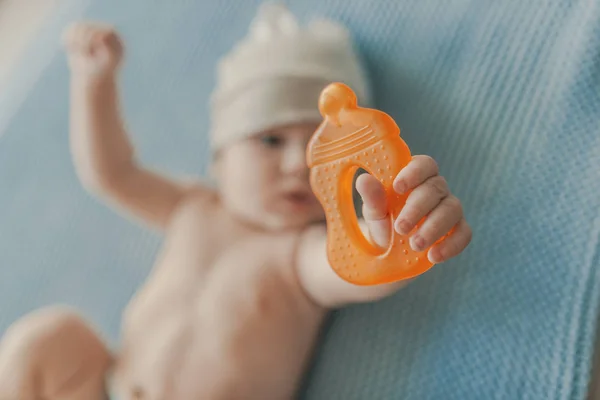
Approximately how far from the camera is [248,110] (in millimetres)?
776

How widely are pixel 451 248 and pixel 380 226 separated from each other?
6 cm

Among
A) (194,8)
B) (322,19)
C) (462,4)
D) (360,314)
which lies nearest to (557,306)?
(360,314)

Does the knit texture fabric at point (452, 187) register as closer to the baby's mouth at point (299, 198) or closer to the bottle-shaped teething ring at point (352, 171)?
the baby's mouth at point (299, 198)

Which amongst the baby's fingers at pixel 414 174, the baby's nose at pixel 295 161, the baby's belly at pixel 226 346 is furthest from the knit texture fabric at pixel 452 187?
the baby's fingers at pixel 414 174

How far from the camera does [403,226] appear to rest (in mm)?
466

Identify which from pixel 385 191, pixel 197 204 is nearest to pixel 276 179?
pixel 197 204

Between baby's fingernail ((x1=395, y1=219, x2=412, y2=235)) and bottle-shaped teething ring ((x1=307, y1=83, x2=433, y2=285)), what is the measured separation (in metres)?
0.02

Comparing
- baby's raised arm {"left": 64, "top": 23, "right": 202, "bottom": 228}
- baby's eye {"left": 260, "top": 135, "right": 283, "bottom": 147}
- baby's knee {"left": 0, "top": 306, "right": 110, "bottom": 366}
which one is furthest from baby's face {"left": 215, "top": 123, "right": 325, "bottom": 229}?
baby's knee {"left": 0, "top": 306, "right": 110, "bottom": 366}

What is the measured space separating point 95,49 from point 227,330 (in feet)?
1.29

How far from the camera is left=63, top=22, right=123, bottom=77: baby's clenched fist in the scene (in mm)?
789

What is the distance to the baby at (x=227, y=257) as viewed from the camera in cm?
72

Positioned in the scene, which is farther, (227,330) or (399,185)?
(227,330)

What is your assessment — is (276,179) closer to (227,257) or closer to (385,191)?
(227,257)

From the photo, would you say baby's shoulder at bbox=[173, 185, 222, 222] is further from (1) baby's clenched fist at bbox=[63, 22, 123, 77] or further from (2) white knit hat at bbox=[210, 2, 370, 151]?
(1) baby's clenched fist at bbox=[63, 22, 123, 77]
